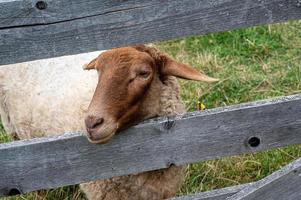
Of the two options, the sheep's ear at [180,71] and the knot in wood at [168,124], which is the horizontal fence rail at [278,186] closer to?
the knot in wood at [168,124]

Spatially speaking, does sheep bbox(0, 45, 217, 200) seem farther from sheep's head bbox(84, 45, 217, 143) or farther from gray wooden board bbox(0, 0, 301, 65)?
gray wooden board bbox(0, 0, 301, 65)

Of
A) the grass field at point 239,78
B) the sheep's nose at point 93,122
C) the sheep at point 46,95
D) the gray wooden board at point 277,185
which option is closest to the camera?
the gray wooden board at point 277,185

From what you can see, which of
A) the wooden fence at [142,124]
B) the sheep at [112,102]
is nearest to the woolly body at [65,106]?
the sheep at [112,102]

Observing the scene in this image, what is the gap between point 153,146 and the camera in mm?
2502

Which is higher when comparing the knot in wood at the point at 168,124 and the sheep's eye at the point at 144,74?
the sheep's eye at the point at 144,74

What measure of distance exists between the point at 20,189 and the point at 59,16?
31.1 inches

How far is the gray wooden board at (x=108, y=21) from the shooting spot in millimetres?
2176

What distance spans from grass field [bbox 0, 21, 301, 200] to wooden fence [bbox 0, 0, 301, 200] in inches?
64.9

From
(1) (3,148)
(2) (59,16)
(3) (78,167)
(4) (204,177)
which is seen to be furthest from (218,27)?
(4) (204,177)

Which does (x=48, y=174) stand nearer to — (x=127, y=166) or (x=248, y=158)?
(x=127, y=166)

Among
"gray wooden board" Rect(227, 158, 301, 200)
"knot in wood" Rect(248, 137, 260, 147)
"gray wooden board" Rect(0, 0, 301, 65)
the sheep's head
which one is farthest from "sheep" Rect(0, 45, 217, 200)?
"gray wooden board" Rect(227, 158, 301, 200)

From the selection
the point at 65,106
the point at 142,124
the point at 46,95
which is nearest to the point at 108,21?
the point at 142,124

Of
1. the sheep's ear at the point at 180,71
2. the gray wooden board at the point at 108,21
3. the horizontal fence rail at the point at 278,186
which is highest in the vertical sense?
the gray wooden board at the point at 108,21

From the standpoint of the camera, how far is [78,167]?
2.50 m
